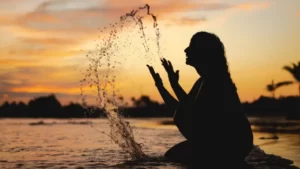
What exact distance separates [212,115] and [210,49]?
20.3 inches

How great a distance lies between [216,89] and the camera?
283cm

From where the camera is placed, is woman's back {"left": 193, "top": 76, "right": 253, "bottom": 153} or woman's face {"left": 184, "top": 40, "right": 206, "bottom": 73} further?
woman's face {"left": 184, "top": 40, "right": 206, "bottom": 73}

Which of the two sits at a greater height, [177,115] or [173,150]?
[177,115]

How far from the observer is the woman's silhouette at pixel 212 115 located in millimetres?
2791

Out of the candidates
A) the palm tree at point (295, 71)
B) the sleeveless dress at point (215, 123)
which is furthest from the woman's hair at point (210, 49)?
the palm tree at point (295, 71)

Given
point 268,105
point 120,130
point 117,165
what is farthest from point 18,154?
point 268,105

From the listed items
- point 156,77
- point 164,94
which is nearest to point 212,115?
point 164,94

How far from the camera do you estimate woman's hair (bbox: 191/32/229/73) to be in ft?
9.86

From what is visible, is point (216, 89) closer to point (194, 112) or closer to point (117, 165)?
point (194, 112)

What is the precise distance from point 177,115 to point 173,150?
104 inches

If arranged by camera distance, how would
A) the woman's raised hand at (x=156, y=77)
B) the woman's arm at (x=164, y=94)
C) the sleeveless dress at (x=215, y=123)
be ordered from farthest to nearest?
the woman's raised hand at (x=156, y=77)
the woman's arm at (x=164, y=94)
the sleeveless dress at (x=215, y=123)

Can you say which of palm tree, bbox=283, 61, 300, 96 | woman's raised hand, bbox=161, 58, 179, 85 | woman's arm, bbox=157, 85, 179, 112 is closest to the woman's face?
woman's raised hand, bbox=161, 58, 179, 85

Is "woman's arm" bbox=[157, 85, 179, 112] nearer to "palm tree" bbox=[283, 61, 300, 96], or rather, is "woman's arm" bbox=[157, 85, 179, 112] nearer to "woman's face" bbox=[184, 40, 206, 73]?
"woman's face" bbox=[184, 40, 206, 73]

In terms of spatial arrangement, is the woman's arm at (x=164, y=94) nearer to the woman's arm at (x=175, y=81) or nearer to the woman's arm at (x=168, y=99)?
the woman's arm at (x=168, y=99)
